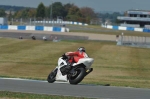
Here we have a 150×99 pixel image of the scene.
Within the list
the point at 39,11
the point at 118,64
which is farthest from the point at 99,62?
the point at 39,11

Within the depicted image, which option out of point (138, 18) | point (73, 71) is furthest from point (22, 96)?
point (138, 18)

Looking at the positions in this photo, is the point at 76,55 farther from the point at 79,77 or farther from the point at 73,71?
the point at 79,77

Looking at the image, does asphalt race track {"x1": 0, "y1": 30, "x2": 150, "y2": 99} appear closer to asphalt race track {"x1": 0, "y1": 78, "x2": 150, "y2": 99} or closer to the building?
asphalt race track {"x1": 0, "y1": 78, "x2": 150, "y2": 99}

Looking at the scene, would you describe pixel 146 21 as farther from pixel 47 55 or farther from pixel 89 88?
pixel 89 88

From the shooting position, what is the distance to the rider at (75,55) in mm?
15492

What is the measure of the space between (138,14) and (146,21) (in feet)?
13.6

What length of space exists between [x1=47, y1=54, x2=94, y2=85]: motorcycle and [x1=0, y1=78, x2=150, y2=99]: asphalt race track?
1.17ft

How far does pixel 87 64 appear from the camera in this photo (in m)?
15.3

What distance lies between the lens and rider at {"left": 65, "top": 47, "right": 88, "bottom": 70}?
15492 mm

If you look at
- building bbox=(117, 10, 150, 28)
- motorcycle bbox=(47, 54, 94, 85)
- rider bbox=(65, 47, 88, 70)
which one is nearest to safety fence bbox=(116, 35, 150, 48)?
motorcycle bbox=(47, 54, 94, 85)

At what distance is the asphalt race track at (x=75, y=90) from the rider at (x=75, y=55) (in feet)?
2.60

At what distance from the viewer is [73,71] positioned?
1566cm

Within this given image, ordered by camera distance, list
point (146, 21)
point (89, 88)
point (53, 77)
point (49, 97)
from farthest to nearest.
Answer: point (146, 21), point (53, 77), point (89, 88), point (49, 97)

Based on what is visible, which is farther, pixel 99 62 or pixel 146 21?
pixel 146 21
